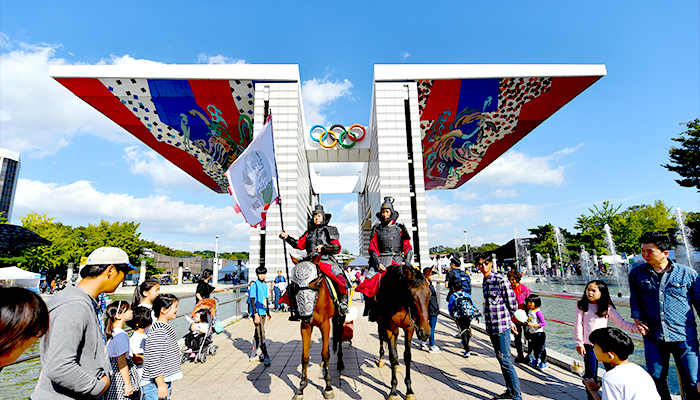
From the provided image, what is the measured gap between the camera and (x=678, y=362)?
3.19 metres

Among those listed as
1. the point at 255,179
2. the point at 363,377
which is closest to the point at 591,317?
the point at 363,377

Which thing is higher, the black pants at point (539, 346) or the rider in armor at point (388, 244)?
the rider in armor at point (388, 244)

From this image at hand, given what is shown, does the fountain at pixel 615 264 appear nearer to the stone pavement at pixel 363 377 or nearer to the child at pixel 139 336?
the stone pavement at pixel 363 377

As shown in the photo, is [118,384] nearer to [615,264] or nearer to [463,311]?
[463,311]

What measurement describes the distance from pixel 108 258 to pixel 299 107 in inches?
737

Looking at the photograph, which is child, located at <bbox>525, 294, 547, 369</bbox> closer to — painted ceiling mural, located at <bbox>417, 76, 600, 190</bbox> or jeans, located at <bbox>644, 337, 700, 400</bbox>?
jeans, located at <bbox>644, 337, 700, 400</bbox>

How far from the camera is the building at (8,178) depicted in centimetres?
7962

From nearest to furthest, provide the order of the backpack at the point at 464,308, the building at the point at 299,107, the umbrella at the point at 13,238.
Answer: the backpack at the point at 464,308
the umbrella at the point at 13,238
the building at the point at 299,107

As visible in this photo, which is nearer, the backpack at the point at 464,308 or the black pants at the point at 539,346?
the black pants at the point at 539,346

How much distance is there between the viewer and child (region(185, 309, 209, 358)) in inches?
247

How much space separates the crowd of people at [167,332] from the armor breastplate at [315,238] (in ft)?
6.21

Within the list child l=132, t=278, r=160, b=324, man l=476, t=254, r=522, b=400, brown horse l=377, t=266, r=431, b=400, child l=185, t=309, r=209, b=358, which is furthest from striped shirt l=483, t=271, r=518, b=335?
child l=185, t=309, r=209, b=358

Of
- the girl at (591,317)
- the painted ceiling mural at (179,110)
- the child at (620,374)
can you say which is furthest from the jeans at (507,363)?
the painted ceiling mural at (179,110)

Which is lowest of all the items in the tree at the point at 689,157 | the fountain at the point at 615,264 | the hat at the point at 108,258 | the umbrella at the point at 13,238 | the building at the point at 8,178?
the fountain at the point at 615,264
